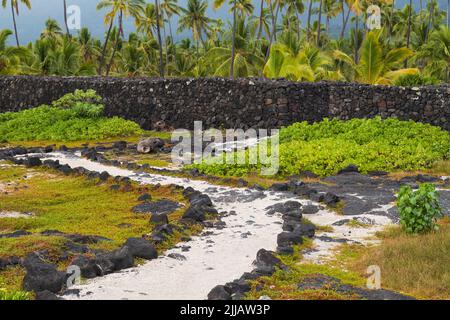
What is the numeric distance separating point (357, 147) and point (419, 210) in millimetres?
7482

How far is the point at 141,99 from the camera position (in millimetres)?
26953

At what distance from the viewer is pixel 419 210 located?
406 inches

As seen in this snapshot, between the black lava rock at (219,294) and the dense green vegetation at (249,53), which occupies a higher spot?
the dense green vegetation at (249,53)

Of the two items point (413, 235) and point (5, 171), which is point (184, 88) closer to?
point (5, 171)

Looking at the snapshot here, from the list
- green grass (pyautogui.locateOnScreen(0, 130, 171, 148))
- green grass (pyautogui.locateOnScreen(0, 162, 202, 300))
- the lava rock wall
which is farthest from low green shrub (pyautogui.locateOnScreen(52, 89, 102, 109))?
green grass (pyautogui.locateOnScreen(0, 162, 202, 300))

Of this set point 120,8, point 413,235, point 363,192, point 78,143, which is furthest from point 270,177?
point 120,8

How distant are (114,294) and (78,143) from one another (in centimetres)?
1693

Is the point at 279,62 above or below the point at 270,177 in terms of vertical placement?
above

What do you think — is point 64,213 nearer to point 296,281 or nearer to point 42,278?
point 42,278

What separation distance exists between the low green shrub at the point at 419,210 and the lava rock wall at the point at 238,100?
10.2 metres

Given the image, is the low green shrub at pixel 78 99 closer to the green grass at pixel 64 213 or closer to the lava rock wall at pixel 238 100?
the lava rock wall at pixel 238 100

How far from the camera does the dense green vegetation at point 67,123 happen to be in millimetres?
25062

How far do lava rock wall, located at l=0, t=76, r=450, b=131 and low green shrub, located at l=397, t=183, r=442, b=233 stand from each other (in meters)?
10.2

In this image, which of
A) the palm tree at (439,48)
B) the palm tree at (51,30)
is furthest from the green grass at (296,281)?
the palm tree at (51,30)
